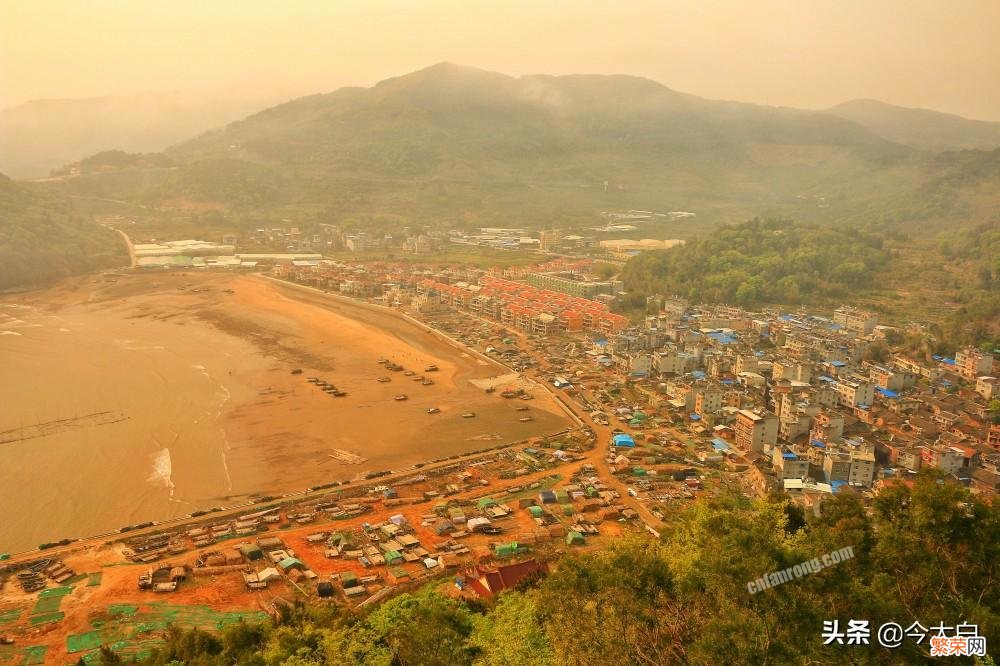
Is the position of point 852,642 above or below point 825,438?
above

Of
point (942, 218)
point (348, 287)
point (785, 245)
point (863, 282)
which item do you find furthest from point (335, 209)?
point (942, 218)

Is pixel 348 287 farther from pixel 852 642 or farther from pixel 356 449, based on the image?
pixel 852 642

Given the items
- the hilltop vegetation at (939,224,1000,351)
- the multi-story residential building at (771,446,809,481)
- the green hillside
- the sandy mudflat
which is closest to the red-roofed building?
the sandy mudflat

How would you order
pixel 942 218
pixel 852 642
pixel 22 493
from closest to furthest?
pixel 852 642 → pixel 22 493 → pixel 942 218

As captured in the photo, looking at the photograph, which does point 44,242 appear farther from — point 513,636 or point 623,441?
point 513,636

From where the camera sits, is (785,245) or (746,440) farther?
(785,245)

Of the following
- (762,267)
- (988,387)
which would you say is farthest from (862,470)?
(762,267)

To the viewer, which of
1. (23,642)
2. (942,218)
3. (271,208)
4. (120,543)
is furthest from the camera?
(271,208)

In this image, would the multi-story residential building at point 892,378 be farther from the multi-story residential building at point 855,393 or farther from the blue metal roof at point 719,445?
the blue metal roof at point 719,445
